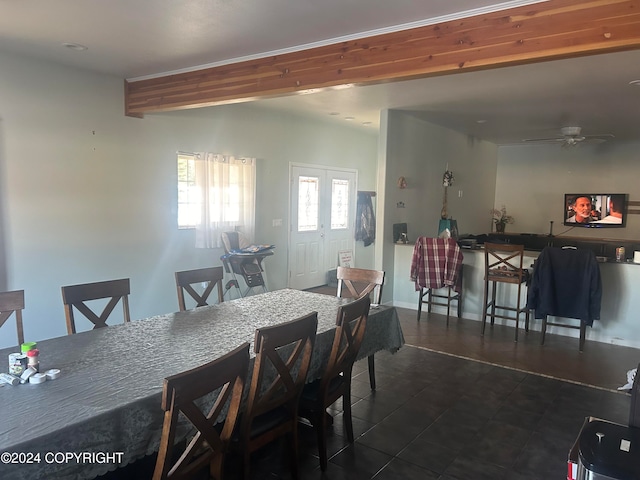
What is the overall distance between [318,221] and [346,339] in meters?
4.93

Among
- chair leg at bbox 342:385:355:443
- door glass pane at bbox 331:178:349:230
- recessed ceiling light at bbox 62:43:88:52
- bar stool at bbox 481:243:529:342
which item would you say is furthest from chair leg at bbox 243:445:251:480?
door glass pane at bbox 331:178:349:230

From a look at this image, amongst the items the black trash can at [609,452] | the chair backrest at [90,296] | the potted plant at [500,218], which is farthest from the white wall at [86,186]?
the potted plant at [500,218]

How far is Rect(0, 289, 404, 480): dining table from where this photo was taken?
1.45m

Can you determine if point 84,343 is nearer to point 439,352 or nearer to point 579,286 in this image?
point 439,352

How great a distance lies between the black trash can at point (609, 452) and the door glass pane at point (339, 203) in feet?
20.0

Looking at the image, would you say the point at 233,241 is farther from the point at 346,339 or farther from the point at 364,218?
the point at 346,339

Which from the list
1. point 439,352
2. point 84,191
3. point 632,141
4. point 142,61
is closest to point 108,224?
point 84,191

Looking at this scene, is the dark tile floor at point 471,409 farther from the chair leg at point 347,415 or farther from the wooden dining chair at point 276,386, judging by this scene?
the wooden dining chair at point 276,386

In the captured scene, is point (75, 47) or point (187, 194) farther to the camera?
point (187, 194)

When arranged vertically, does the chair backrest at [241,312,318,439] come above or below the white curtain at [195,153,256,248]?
below

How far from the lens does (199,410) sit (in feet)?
5.24

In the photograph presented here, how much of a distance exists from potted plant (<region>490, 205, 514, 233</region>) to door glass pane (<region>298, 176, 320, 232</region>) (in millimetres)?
4363

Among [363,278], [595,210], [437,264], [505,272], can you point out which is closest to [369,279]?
[363,278]

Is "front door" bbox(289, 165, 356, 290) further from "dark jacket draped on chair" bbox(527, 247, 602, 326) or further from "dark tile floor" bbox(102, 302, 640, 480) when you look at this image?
"dark jacket draped on chair" bbox(527, 247, 602, 326)
